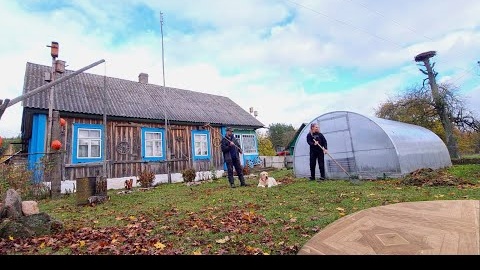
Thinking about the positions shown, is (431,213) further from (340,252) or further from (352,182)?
(352,182)

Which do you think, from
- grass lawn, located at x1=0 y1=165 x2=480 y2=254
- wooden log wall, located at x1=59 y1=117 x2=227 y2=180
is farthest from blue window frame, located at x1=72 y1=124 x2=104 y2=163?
grass lawn, located at x1=0 y1=165 x2=480 y2=254

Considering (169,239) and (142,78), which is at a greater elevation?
(142,78)

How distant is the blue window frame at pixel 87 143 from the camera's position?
39.2 ft

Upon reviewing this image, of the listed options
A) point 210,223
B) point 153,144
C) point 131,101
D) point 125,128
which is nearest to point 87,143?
point 125,128

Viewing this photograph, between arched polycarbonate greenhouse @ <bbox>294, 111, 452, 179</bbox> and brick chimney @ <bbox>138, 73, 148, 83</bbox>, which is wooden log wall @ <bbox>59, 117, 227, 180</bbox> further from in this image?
brick chimney @ <bbox>138, 73, 148, 83</bbox>

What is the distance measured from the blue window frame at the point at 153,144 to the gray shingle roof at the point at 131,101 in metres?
0.77

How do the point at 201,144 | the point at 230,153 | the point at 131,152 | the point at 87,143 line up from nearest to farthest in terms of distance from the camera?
the point at 230,153 < the point at 87,143 < the point at 131,152 < the point at 201,144

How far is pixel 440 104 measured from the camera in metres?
22.6

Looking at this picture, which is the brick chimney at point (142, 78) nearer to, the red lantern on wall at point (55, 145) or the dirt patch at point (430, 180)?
the red lantern on wall at point (55, 145)

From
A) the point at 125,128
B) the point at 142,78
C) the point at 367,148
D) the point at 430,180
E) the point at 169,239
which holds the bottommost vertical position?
the point at 169,239

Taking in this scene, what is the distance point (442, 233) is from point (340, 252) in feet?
1.96

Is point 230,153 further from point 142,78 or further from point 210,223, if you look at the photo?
point 142,78

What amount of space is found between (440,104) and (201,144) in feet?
65.6

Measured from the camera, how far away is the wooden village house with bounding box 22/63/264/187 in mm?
11758
